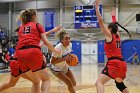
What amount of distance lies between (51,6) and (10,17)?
444 centimetres

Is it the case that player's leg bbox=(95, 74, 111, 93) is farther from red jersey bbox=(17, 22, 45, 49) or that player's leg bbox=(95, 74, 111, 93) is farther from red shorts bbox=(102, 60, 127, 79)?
red jersey bbox=(17, 22, 45, 49)

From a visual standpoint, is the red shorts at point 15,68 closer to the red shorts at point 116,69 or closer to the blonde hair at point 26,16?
the blonde hair at point 26,16

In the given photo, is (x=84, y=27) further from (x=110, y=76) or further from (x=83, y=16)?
(x=110, y=76)

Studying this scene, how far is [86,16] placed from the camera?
2748 centimetres

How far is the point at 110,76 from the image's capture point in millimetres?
5457

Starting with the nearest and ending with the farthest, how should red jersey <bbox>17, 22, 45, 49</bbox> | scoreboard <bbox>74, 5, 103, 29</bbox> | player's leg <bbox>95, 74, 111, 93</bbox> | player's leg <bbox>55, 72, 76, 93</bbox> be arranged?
red jersey <bbox>17, 22, 45, 49</bbox> → player's leg <bbox>95, 74, 111, 93</bbox> → player's leg <bbox>55, 72, 76, 93</bbox> → scoreboard <bbox>74, 5, 103, 29</bbox>

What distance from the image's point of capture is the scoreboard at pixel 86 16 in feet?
90.0

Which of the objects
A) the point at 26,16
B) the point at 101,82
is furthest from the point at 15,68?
the point at 101,82

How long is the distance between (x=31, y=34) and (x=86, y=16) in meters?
22.8

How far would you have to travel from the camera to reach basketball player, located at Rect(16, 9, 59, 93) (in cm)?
486

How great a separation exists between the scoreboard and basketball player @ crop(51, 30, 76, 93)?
21.1 metres

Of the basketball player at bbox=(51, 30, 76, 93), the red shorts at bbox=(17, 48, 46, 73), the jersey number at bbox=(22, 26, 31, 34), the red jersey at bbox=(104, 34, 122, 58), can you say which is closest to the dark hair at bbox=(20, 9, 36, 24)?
the jersey number at bbox=(22, 26, 31, 34)

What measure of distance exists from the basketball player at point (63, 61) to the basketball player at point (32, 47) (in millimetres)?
1243

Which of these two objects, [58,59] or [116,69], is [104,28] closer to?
[116,69]
